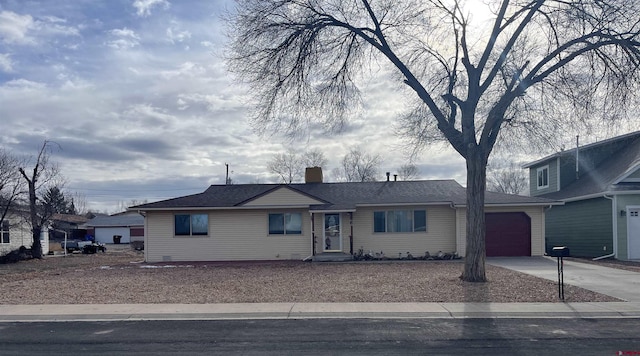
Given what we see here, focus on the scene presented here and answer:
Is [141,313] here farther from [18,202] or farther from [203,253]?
[18,202]

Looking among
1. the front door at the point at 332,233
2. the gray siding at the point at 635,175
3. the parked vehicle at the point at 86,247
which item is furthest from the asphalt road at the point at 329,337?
the parked vehicle at the point at 86,247

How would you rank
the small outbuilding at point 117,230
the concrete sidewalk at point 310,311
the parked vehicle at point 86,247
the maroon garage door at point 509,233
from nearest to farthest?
the concrete sidewalk at point 310,311 < the maroon garage door at point 509,233 < the parked vehicle at point 86,247 < the small outbuilding at point 117,230

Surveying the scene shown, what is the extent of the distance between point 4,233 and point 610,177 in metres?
35.1

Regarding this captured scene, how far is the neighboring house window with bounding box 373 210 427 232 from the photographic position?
25.2 metres

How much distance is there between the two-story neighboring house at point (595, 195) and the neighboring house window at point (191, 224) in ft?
59.3

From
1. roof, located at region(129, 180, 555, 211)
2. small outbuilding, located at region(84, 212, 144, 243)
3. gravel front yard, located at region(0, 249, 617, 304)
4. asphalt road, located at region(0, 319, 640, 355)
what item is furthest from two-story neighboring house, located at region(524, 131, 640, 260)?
small outbuilding, located at region(84, 212, 144, 243)

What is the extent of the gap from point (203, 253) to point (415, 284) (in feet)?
42.9

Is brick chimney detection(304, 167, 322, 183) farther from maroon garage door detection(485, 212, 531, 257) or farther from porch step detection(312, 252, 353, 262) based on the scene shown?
maroon garage door detection(485, 212, 531, 257)

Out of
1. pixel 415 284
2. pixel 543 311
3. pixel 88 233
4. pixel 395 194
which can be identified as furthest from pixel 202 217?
pixel 88 233

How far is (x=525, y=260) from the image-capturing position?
2319 cm

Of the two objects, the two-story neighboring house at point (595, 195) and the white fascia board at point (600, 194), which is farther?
the two-story neighboring house at point (595, 195)

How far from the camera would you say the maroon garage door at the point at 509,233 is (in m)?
25.0

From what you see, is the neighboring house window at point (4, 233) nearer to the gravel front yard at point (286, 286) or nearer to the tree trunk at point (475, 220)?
the gravel front yard at point (286, 286)

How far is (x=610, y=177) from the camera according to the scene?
25.6 meters
